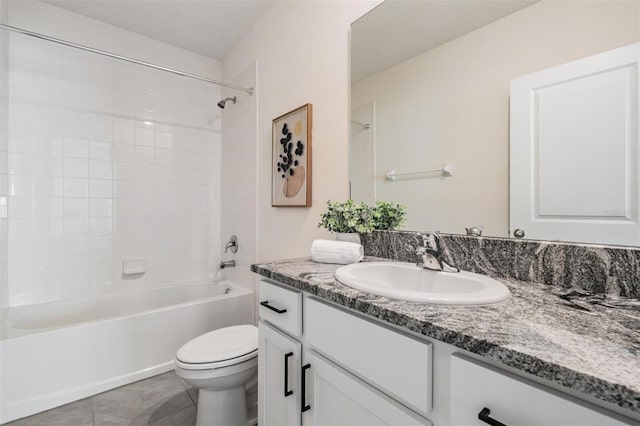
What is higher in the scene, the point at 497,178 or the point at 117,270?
the point at 497,178

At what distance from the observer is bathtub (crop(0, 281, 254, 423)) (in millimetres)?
1585

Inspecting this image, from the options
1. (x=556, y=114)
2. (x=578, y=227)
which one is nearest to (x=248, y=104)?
(x=556, y=114)

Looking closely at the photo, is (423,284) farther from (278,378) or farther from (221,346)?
(221,346)

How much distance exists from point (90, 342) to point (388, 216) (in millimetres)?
1903

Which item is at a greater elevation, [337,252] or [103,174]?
[103,174]

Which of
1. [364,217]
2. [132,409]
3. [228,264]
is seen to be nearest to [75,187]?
[228,264]

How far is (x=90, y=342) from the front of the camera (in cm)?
176

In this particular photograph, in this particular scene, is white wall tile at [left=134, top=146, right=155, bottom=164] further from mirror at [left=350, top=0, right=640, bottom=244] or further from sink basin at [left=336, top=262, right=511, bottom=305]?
sink basin at [left=336, top=262, right=511, bottom=305]

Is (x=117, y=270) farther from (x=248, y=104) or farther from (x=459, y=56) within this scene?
(x=459, y=56)

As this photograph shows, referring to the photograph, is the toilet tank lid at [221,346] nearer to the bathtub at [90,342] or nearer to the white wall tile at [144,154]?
the bathtub at [90,342]

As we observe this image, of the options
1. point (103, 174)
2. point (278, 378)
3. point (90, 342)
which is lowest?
point (90, 342)

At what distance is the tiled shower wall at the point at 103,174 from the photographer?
6.57ft

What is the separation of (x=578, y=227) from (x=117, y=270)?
9.28ft

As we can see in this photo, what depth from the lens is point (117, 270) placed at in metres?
2.34
